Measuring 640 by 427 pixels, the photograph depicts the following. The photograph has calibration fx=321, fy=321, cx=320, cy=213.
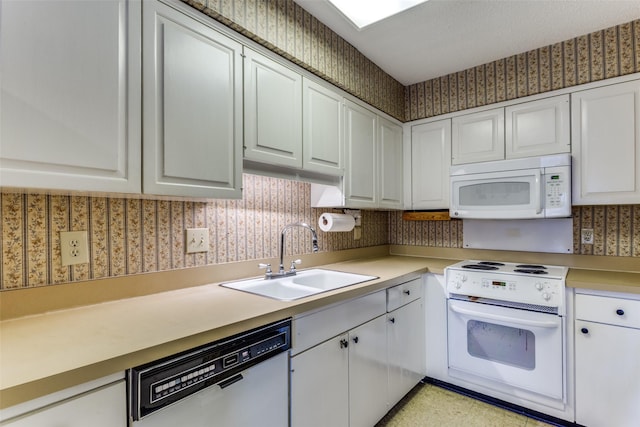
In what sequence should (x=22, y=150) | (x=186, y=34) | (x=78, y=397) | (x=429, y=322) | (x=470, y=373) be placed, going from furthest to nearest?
(x=429, y=322) < (x=470, y=373) < (x=186, y=34) < (x=22, y=150) < (x=78, y=397)

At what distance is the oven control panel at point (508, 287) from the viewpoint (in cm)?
179

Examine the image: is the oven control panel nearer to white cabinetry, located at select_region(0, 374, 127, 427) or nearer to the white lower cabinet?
the white lower cabinet

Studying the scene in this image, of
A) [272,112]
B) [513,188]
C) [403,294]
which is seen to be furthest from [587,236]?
[272,112]

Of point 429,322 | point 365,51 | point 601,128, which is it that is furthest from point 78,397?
point 601,128

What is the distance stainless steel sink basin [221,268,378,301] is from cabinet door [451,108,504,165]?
4.32 feet

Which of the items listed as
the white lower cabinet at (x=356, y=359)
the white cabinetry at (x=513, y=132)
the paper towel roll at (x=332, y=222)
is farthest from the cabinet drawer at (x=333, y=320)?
the white cabinetry at (x=513, y=132)

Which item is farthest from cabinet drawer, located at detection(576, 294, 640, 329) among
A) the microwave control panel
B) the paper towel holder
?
the paper towel holder

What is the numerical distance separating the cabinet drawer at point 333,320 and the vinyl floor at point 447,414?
27.9 inches

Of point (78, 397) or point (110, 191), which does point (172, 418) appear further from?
point (110, 191)

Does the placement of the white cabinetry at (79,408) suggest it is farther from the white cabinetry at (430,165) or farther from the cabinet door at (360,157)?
the white cabinetry at (430,165)

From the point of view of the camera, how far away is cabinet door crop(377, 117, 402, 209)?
8.05ft

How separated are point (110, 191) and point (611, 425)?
259 cm

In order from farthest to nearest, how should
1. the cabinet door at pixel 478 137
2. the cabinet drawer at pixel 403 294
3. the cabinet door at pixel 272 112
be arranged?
the cabinet door at pixel 478 137, the cabinet drawer at pixel 403 294, the cabinet door at pixel 272 112

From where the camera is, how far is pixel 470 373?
210 cm
